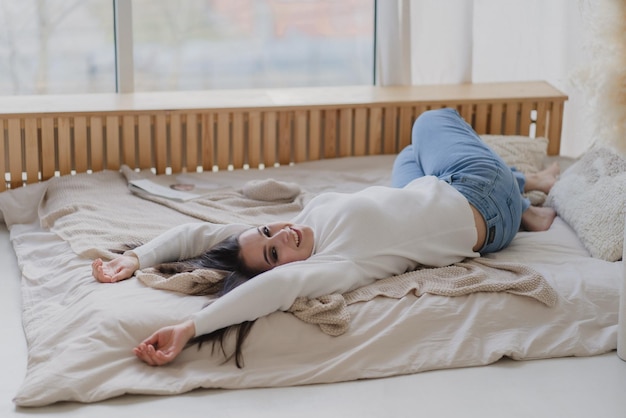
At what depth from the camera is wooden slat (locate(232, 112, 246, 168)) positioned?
11.8 feet

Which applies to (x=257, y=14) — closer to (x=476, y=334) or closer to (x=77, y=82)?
(x=77, y=82)

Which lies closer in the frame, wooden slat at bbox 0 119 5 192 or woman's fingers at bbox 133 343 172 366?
woman's fingers at bbox 133 343 172 366

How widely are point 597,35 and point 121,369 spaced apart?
1238 mm

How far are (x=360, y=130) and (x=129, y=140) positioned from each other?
85 centimetres

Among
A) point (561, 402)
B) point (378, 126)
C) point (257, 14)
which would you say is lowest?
point (561, 402)

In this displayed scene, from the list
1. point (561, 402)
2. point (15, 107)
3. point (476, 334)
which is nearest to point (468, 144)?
point (476, 334)

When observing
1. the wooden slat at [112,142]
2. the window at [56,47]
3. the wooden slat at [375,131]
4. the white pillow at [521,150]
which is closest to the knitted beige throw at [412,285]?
the white pillow at [521,150]

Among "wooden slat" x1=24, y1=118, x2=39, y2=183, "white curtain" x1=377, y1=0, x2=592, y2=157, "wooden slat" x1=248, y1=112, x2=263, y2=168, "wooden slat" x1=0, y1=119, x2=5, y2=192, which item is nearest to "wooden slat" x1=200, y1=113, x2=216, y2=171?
"wooden slat" x1=248, y1=112, x2=263, y2=168

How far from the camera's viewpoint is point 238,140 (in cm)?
361

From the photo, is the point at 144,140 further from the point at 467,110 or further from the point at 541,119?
the point at 541,119

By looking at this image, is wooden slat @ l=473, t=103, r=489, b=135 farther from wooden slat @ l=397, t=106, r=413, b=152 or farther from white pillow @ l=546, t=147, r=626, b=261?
white pillow @ l=546, t=147, r=626, b=261

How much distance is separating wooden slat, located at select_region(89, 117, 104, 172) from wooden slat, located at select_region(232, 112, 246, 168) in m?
0.46

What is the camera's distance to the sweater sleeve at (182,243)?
8.32ft

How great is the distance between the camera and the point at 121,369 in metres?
2.13
